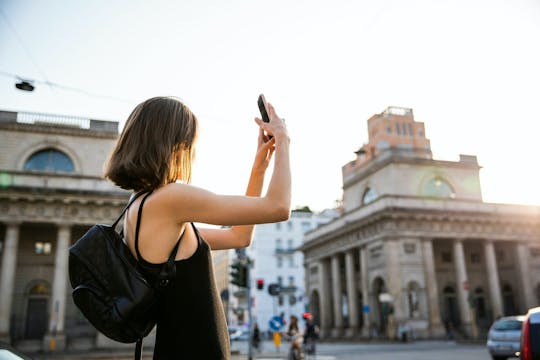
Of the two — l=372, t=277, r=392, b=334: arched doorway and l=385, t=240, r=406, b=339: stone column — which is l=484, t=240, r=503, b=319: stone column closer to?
l=372, t=277, r=392, b=334: arched doorway

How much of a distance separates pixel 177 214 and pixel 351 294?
47758mm

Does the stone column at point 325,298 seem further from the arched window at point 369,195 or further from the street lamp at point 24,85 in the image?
the street lamp at point 24,85

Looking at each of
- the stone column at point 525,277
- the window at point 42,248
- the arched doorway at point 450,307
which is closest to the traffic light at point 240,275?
the window at point 42,248

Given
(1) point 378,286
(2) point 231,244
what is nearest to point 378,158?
(1) point 378,286

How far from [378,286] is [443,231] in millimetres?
7366

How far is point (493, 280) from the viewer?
141 feet

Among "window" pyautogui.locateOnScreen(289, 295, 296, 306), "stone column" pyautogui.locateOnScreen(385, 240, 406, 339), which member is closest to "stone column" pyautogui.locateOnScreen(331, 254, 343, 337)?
"stone column" pyautogui.locateOnScreen(385, 240, 406, 339)

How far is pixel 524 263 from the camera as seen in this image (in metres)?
44.7

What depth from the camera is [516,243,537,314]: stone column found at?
A: 4334 cm

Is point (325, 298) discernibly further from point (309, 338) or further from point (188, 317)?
point (188, 317)

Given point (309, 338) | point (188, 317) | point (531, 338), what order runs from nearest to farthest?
point (188, 317) → point (531, 338) → point (309, 338)

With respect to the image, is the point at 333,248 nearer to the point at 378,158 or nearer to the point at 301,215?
the point at 378,158

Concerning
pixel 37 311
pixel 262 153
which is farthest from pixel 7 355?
pixel 37 311

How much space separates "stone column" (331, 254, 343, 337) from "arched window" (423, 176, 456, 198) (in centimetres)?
1166
